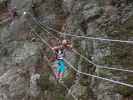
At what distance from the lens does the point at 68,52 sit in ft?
47.0

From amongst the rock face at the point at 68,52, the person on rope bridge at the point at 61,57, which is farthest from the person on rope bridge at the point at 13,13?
the person on rope bridge at the point at 61,57

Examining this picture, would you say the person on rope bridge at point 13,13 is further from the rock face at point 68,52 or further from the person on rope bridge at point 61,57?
the person on rope bridge at point 61,57

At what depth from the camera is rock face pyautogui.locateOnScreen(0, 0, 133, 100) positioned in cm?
1170

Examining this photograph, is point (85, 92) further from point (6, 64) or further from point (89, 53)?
point (6, 64)

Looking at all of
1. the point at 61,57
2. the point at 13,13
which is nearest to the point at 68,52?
the point at 61,57

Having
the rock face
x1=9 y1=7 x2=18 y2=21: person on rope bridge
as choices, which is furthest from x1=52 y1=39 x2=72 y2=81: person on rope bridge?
x1=9 y1=7 x2=18 y2=21: person on rope bridge

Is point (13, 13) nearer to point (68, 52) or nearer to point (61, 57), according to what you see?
point (68, 52)

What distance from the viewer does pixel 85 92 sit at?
39.7 ft

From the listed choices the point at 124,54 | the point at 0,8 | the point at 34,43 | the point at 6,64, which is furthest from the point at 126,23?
the point at 0,8

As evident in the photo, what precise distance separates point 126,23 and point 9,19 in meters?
8.67

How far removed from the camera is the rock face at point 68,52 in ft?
38.4

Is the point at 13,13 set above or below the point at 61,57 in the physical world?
above

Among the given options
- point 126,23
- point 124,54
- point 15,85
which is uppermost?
point 126,23

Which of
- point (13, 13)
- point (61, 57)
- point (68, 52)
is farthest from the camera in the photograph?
point (13, 13)
